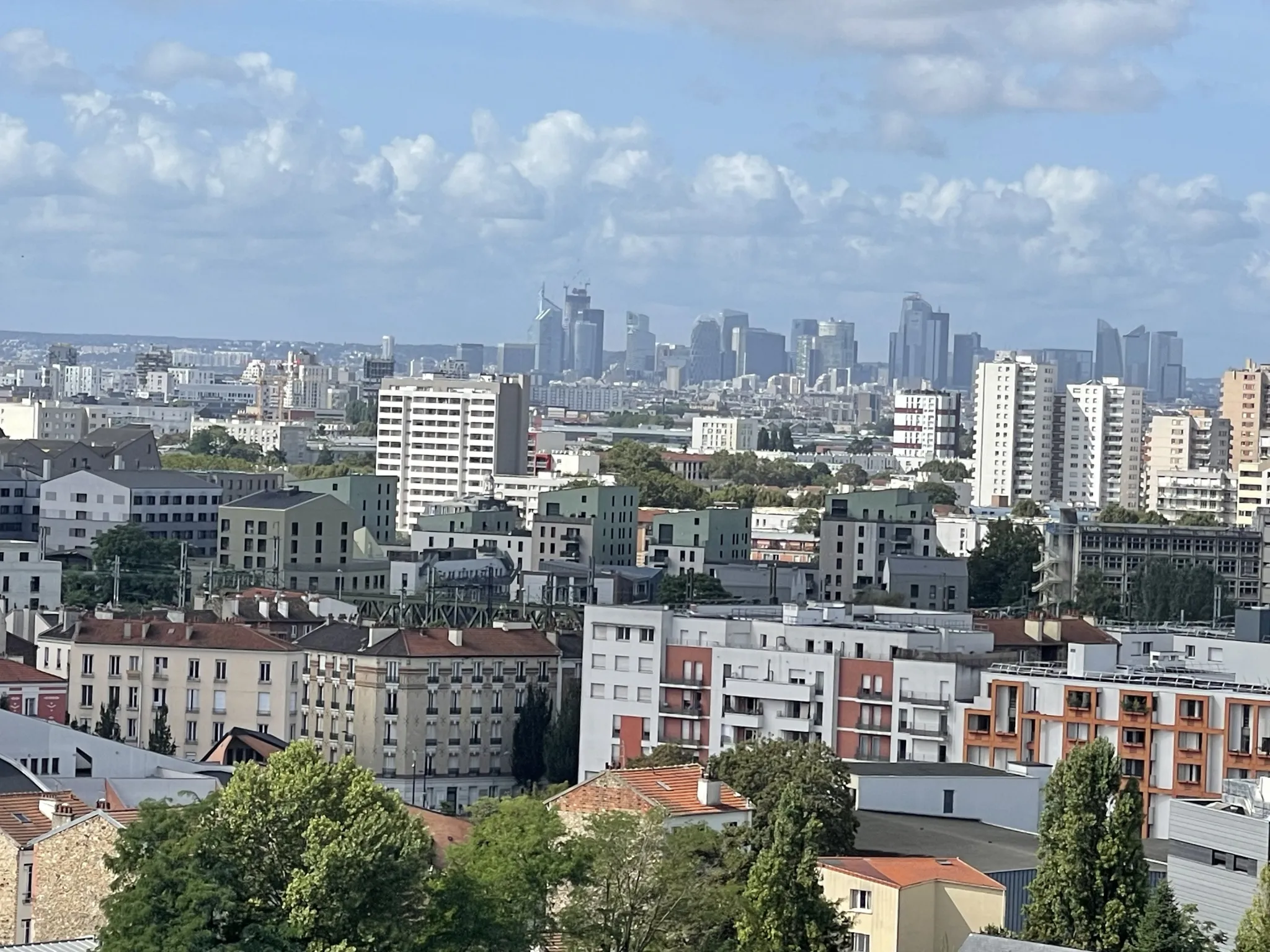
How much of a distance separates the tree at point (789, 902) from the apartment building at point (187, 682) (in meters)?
26.7

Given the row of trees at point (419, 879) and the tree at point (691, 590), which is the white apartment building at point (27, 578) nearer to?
the tree at point (691, 590)

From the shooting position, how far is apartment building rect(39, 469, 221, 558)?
3504 inches

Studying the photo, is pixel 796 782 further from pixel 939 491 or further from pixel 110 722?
pixel 939 491

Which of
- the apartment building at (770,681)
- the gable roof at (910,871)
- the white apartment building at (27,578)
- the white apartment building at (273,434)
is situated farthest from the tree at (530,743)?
the white apartment building at (273,434)

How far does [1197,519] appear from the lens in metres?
114

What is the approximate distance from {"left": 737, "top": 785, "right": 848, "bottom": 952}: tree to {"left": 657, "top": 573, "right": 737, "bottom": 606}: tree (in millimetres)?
45720

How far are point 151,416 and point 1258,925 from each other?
571ft

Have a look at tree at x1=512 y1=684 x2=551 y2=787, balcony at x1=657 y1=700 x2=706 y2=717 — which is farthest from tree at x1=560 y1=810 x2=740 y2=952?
tree at x1=512 y1=684 x2=551 y2=787

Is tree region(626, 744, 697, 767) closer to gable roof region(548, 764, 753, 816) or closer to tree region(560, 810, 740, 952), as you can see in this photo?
gable roof region(548, 764, 753, 816)

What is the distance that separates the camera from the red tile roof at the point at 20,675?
153ft

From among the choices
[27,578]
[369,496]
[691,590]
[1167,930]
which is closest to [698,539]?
[369,496]

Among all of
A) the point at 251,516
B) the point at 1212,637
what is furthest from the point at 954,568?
the point at 1212,637

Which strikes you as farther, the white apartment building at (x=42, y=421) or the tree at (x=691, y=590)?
the white apartment building at (x=42, y=421)

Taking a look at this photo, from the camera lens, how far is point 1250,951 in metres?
22.9
